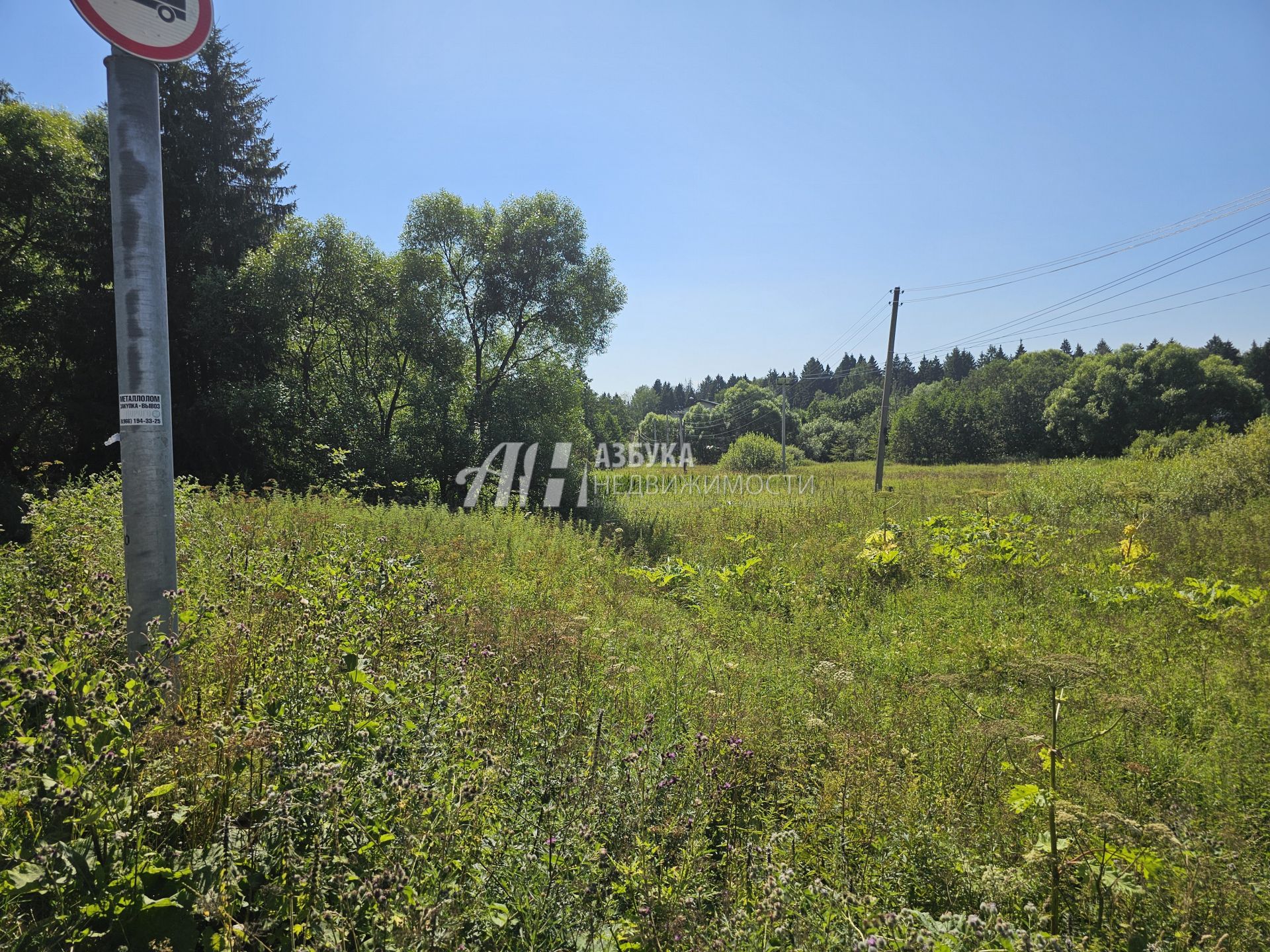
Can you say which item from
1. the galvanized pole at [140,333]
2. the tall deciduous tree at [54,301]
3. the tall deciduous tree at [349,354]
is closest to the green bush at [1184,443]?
the galvanized pole at [140,333]

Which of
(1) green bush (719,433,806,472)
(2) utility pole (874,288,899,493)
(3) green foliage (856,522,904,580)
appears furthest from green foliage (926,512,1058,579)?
(1) green bush (719,433,806,472)

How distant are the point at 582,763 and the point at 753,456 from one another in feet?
117

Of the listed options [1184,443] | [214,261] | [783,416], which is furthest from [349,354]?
[1184,443]

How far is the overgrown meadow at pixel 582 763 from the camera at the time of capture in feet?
5.62

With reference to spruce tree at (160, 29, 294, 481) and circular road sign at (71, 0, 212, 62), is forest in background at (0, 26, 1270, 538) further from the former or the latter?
circular road sign at (71, 0, 212, 62)

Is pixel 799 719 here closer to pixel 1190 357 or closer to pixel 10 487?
pixel 10 487

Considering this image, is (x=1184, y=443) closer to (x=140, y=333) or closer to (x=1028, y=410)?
(x=140, y=333)

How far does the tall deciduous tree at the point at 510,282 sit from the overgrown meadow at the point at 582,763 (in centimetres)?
1147

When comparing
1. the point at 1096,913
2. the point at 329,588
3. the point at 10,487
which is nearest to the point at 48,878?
the point at 329,588

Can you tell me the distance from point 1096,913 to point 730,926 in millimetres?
1833

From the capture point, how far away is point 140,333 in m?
2.66

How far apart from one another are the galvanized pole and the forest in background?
10815 mm

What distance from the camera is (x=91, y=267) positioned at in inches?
585

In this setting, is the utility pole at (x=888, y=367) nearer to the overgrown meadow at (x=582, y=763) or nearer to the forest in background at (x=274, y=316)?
the forest in background at (x=274, y=316)
